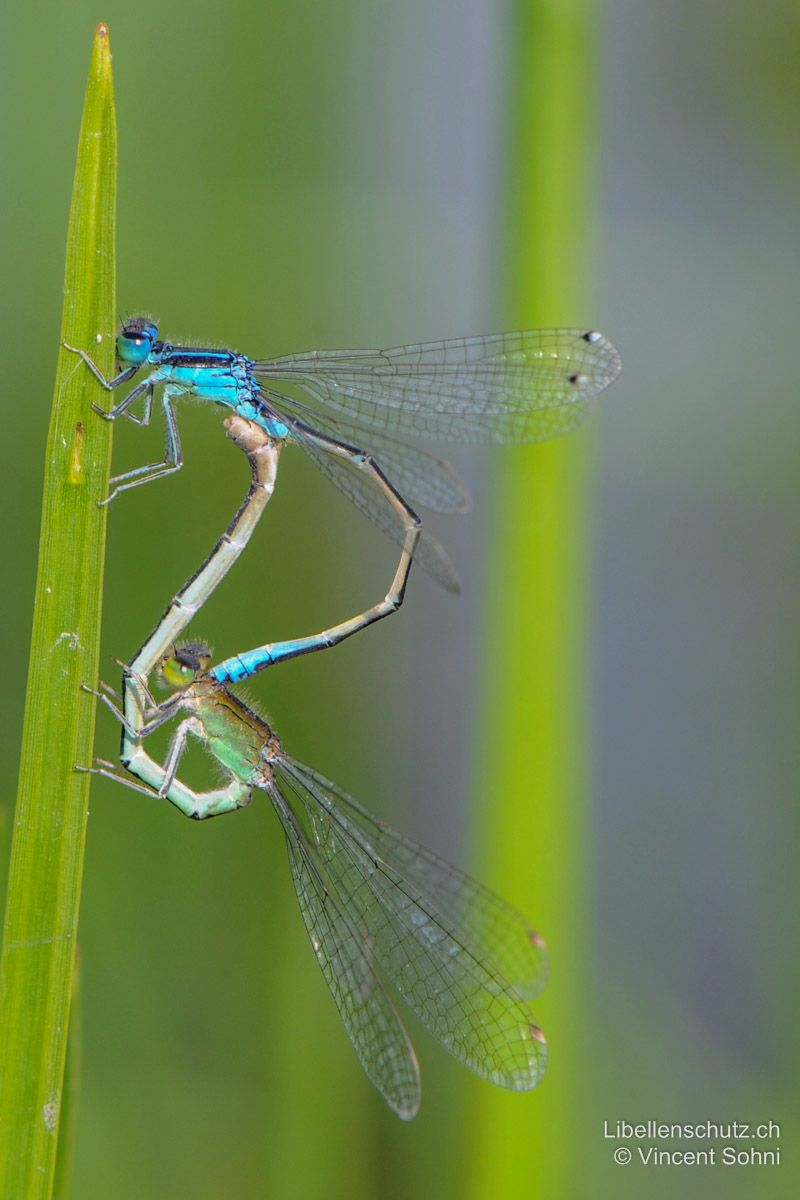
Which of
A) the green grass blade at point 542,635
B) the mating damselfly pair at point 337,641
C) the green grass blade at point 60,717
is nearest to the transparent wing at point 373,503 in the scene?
the mating damselfly pair at point 337,641

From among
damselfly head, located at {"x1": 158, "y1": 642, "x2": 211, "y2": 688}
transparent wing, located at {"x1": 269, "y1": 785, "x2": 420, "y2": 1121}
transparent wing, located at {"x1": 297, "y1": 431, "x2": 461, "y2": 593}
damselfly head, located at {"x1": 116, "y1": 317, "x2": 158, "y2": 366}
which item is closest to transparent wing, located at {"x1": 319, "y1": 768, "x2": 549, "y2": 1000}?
transparent wing, located at {"x1": 269, "y1": 785, "x2": 420, "y2": 1121}

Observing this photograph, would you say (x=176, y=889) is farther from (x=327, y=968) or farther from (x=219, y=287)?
(x=219, y=287)

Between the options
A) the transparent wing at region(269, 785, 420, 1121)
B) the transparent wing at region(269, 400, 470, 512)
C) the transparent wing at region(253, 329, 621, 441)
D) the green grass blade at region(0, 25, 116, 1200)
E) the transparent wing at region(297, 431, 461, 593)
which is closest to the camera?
the green grass blade at region(0, 25, 116, 1200)

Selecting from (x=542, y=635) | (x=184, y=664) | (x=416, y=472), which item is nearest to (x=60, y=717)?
(x=184, y=664)

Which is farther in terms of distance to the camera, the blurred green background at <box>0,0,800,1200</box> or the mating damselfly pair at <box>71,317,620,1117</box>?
the blurred green background at <box>0,0,800,1200</box>

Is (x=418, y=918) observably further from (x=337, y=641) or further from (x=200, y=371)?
(x=200, y=371)

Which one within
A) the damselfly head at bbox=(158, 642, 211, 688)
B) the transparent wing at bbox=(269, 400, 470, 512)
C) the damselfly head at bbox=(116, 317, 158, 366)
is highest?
the transparent wing at bbox=(269, 400, 470, 512)

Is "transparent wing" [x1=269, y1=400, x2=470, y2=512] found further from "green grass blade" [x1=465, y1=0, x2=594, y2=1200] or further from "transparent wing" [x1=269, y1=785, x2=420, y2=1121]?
"transparent wing" [x1=269, y1=785, x2=420, y2=1121]

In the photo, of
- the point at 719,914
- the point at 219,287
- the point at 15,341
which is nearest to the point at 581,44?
the point at 219,287
